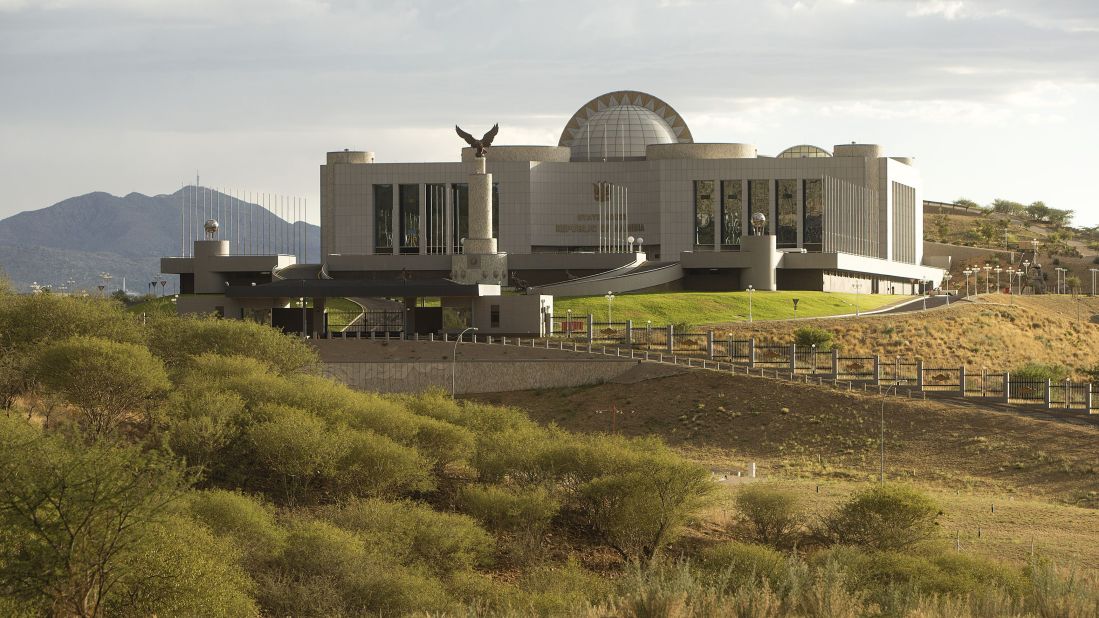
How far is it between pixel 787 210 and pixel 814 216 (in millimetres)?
2658

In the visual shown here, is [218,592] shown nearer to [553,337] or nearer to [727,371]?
[727,371]

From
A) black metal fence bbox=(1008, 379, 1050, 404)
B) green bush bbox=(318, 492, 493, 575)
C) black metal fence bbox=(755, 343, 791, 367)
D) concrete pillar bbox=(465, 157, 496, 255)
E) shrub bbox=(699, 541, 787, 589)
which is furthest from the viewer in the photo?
concrete pillar bbox=(465, 157, 496, 255)

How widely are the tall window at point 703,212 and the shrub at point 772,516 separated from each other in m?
90.0

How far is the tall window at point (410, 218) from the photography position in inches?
5625

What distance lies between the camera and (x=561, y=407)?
8262cm

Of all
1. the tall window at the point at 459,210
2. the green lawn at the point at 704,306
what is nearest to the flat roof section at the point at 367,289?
the green lawn at the point at 704,306

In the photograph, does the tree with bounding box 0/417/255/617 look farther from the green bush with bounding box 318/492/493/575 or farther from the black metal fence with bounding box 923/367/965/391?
the black metal fence with bounding box 923/367/965/391

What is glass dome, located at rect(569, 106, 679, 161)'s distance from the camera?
504 ft

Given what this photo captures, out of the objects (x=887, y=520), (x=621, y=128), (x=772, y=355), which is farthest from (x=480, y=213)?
(x=887, y=520)

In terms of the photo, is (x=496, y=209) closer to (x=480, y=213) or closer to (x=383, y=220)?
(x=383, y=220)

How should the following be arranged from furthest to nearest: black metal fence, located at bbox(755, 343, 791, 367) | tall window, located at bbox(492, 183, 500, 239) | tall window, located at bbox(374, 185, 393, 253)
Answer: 1. tall window, located at bbox(374, 185, 393, 253)
2. tall window, located at bbox(492, 183, 500, 239)
3. black metal fence, located at bbox(755, 343, 791, 367)

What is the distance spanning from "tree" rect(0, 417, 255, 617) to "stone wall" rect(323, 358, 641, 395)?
163ft

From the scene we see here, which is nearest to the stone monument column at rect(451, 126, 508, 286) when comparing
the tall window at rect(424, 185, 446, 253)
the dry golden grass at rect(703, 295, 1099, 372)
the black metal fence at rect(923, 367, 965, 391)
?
the dry golden grass at rect(703, 295, 1099, 372)

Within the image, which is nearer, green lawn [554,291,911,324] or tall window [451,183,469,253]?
green lawn [554,291,911,324]
